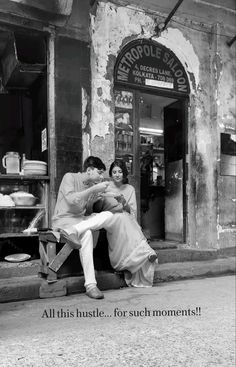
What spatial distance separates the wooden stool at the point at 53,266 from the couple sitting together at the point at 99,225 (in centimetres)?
13

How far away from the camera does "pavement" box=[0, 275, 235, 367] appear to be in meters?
2.40

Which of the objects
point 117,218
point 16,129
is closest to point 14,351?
point 117,218

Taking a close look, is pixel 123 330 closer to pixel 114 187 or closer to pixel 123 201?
pixel 123 201

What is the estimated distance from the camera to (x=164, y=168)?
25.9 ft

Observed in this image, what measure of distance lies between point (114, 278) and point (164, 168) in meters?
3.72

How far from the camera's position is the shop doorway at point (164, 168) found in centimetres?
690

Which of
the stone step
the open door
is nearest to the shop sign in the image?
the open door

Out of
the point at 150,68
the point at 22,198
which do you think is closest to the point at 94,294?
the point at 22,198

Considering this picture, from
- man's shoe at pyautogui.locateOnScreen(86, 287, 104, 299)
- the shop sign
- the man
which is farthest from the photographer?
the shop sign

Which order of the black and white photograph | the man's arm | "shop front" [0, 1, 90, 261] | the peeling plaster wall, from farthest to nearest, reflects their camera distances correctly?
the peeling plaster wall → "shop front" [0, 1, 90, 261] → the man's arm → the black and white photograph

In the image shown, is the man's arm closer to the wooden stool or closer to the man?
the man

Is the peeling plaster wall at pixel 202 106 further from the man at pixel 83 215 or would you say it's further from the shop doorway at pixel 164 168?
the man at pixel 83 215

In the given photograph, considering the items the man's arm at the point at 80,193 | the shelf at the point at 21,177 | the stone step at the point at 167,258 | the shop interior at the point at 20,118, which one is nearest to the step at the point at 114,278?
the stone step at the point at 167,258

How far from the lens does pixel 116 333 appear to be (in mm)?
2908
